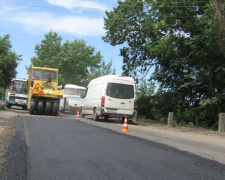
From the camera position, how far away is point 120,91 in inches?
788

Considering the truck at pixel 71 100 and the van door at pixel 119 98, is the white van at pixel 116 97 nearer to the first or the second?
the van door at pixel 119 98

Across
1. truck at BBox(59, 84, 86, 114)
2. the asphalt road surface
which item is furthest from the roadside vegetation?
the asphalt road surface

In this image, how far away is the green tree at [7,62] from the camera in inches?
1085

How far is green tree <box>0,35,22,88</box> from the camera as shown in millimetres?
27562

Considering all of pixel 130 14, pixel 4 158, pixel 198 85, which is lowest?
pixel 4 158

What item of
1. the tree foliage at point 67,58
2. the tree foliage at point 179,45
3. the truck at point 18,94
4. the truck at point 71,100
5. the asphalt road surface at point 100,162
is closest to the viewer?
the asphalt road surface at point 100,162

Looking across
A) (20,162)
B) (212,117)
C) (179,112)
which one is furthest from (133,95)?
(20,162)

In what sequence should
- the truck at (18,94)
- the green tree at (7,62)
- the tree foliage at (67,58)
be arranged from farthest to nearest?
the tree foliage at (67,58) → the truck at (18,94) → the green tree at (7,62)

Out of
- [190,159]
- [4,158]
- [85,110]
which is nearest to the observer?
[4,158]

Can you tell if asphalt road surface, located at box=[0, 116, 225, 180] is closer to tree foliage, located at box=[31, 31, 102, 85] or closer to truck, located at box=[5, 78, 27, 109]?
truck, located at box=[5, 78, 27, 109]

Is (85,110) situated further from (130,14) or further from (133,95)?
(130,14)

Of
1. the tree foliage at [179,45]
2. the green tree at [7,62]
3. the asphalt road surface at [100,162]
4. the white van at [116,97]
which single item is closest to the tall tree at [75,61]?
the green tree at [7,62]

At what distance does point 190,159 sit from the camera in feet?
23.4

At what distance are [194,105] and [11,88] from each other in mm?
18162
